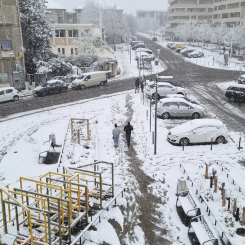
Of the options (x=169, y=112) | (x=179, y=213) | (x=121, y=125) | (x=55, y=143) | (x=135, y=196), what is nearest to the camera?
(x=179, y=213)

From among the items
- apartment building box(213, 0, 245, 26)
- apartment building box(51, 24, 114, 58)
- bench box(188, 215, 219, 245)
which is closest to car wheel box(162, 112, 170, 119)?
bench box(188, 215, 219, 245)

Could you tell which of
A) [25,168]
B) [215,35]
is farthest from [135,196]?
[215,35]

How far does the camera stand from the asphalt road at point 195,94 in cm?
2486

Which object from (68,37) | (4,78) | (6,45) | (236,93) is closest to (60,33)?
(68,37)

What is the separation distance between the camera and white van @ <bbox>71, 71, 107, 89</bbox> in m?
34.2

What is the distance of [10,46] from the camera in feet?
109

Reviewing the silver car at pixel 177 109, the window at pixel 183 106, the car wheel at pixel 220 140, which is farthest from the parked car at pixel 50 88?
the car wheel at pixel 220 140

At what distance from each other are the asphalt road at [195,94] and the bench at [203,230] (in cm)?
1190

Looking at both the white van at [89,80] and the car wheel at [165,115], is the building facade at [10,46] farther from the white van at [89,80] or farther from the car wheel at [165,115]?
the car wheel at [165,115]

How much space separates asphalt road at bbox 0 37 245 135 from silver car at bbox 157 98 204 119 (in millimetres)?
2147

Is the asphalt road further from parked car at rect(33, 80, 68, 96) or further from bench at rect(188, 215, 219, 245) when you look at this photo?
bench at rect(188, 215, 219, 245)

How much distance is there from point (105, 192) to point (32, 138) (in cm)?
922

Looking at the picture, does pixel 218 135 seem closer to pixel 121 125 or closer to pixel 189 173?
pixel 189 173

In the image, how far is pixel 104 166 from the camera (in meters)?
15.0
